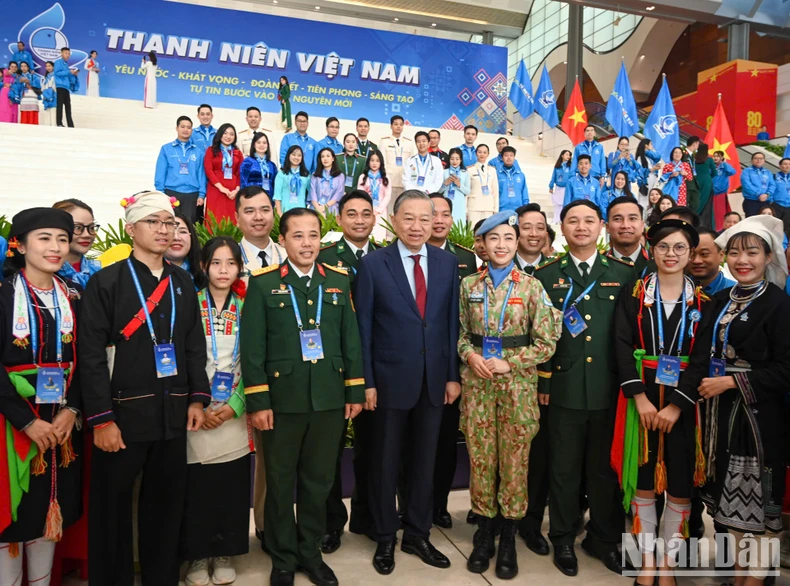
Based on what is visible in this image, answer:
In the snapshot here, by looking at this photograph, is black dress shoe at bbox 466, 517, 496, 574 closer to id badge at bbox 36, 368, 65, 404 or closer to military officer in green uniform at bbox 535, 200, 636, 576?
military officer in green uniform at bbox 535, 200, 636, 576

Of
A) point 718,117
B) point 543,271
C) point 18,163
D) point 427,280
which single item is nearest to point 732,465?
point 543,271

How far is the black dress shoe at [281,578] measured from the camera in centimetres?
278

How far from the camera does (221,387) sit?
2.80 m

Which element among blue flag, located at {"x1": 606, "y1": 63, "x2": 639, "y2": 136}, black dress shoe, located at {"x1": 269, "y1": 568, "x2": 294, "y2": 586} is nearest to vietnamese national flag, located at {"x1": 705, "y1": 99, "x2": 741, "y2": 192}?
blue flag, located at {"x1": 606, "y1": 63, "x2": 639, "y2": 136}

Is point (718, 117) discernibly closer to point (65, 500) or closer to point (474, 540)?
point (474, 540)

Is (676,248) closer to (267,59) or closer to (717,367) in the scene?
(717,367)

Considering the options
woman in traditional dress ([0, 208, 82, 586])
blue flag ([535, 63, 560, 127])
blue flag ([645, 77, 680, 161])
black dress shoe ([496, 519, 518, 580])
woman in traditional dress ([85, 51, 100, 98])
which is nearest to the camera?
woman in traditional dress ([0, 208, 82, 586])

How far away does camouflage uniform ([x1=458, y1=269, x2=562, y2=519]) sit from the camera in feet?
9.75

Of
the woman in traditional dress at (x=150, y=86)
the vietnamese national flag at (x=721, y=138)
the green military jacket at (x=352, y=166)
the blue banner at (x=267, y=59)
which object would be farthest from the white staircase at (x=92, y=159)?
the vietnamese national flag at (x=721, y=138)

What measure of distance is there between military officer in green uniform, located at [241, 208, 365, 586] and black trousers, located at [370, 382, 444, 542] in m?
0.26

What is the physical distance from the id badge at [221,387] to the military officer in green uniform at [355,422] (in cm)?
80

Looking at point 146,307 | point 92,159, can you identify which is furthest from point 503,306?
point 92,159

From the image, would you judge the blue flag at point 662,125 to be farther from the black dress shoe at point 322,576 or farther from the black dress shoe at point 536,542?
the black dress shoe at point 322,576

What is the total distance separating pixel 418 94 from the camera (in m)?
18.6
